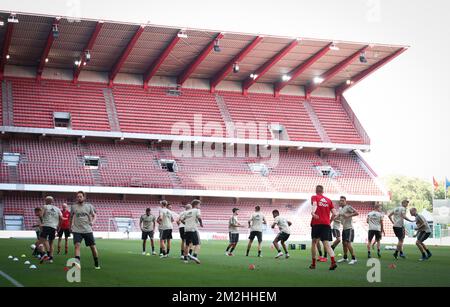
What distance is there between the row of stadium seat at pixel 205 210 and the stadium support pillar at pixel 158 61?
969 centimetres

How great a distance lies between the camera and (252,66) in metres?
56.1

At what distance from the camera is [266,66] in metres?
55.5

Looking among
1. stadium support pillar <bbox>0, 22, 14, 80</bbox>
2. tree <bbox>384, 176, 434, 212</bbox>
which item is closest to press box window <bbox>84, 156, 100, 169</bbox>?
stadium support pillar <bbox>0, 22, 14, 80</bbox>

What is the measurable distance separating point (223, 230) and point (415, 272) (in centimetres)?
3215

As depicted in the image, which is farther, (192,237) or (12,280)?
(192,237)

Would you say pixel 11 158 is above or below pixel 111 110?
below

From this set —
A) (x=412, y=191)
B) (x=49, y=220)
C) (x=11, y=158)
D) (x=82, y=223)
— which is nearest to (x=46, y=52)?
(x=11, y=158)

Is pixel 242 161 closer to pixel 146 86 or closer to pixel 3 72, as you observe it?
pixel 146 86

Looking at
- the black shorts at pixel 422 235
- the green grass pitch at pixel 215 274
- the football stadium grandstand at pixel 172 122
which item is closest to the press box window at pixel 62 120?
the football stadium grandstand at pixel 172 122

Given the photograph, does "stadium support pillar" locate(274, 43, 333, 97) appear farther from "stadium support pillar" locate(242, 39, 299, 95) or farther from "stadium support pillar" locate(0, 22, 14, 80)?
"stadium support pillar" locate(0, 22, 14, 80)

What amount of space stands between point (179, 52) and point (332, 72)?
12818mm

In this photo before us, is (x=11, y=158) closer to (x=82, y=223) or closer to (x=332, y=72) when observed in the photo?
(x=332, y=72)

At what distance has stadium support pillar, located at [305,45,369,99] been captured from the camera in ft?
179
